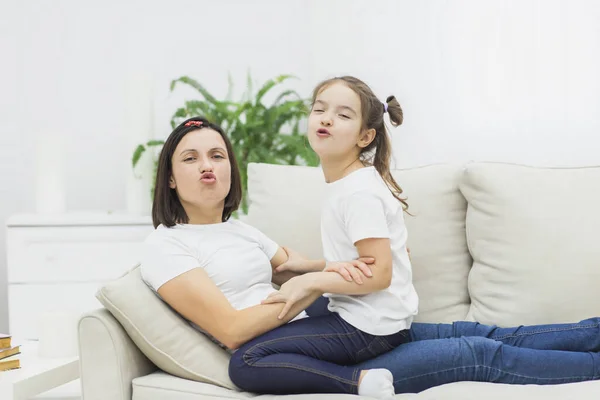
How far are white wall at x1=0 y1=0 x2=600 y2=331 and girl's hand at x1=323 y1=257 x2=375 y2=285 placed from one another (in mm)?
1189

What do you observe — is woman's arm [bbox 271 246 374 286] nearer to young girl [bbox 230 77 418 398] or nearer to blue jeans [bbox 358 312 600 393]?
young girl [bbox 230 77 418 398]

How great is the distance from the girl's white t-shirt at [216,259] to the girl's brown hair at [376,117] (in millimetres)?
383

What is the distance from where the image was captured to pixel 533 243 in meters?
1.80

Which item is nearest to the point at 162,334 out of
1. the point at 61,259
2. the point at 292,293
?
the point at 292,293

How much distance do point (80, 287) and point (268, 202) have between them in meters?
1.14

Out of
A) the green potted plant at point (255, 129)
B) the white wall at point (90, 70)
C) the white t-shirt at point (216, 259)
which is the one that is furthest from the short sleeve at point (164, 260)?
the white wall at point (90, 70)

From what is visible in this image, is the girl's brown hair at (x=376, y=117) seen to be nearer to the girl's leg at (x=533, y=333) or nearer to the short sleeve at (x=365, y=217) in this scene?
the short sleeve at (x=365, y=217)

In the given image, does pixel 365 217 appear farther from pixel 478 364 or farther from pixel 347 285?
pixel 478 364

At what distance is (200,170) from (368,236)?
0.47m

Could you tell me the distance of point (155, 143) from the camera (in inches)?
107

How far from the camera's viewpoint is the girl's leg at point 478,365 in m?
1.48

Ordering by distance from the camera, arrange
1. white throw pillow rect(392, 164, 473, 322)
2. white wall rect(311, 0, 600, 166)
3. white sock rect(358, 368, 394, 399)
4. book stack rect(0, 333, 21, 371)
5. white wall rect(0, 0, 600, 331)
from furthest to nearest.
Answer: white wall rect(0, 0, 600, 331) → white wall rect(311, 0, 600, 166) → white throw pillow rect(392, 164, 473, 322) → book stack rect(0, 333, 21, 371) → white sock rect(358, 368, 394, 399)

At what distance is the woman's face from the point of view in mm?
1639

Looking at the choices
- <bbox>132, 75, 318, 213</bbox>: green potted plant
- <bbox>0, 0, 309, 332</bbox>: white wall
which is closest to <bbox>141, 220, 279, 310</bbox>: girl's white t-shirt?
<bbox>132, 75, 318, 213</bbox>: green potted plant
